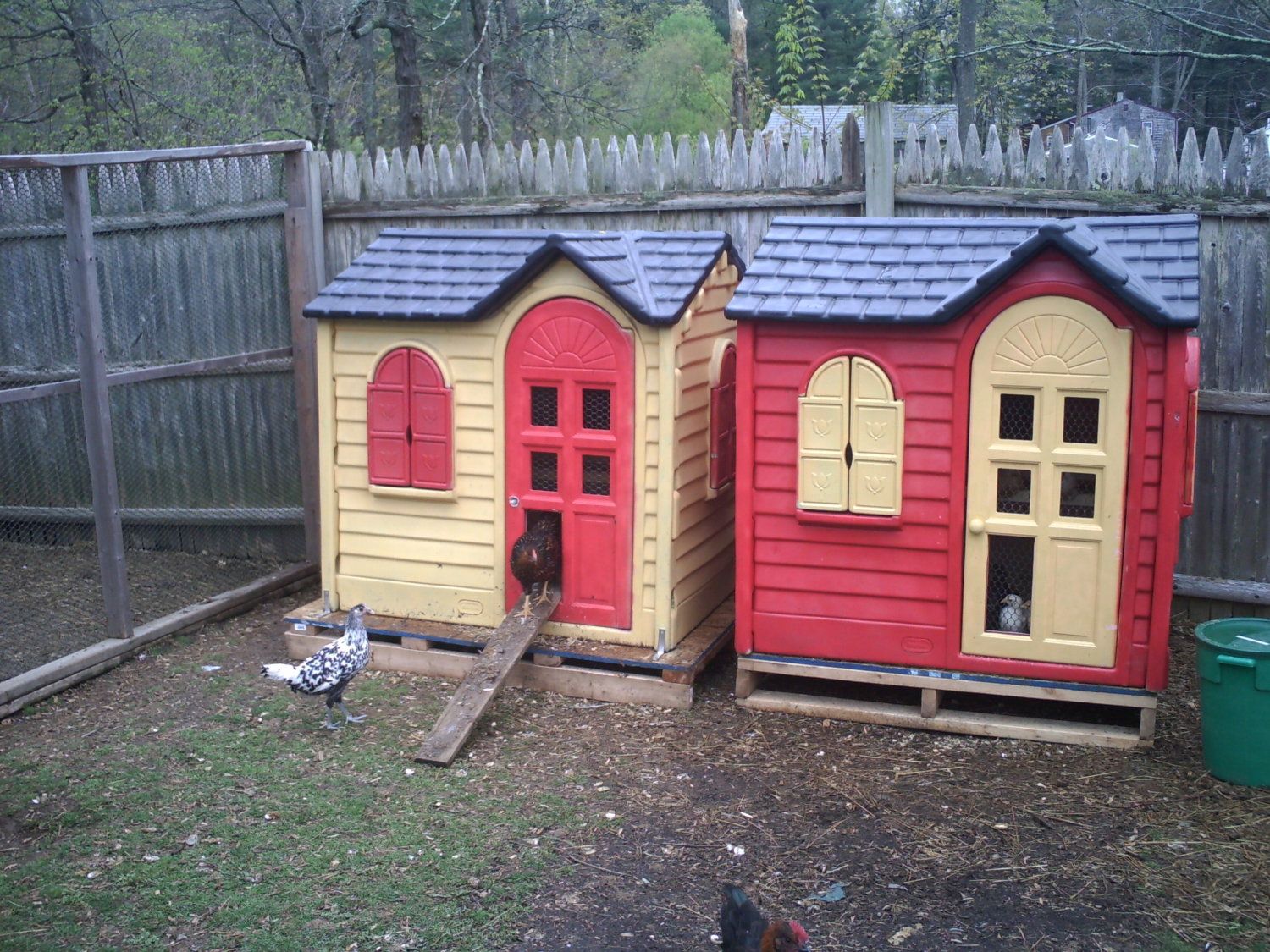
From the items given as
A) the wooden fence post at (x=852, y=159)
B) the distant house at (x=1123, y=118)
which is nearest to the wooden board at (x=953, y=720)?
the wooden fence post at (x=852, y=159)

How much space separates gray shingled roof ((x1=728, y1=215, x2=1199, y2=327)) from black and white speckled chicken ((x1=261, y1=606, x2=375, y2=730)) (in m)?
2.48

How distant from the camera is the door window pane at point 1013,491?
5.71 metres

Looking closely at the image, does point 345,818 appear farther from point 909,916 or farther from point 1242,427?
point 1242,427

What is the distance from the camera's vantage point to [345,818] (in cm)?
504

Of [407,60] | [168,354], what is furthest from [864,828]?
[407,60]

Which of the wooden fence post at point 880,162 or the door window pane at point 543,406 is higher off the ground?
the wooden fence post at point 880,162

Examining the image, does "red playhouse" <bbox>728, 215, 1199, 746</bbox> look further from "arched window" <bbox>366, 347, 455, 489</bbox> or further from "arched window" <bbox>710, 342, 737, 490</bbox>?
"arched window" <bbox>366, 347, 455, 489</bbox>

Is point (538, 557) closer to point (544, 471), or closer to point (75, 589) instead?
point (544, 471)

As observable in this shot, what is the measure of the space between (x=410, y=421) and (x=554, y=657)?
1.50m

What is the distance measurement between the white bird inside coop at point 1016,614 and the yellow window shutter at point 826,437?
901 millimetres

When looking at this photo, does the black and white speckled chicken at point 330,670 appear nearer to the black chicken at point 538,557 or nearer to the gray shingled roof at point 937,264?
the black chicken at point 538,557

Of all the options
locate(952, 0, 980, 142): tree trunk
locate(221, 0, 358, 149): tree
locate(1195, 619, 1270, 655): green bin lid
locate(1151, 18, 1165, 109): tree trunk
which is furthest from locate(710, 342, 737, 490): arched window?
locate(1151, 18, 1165, 109): tree trunk

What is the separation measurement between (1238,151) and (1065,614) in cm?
285

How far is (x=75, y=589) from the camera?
26.4 feet
